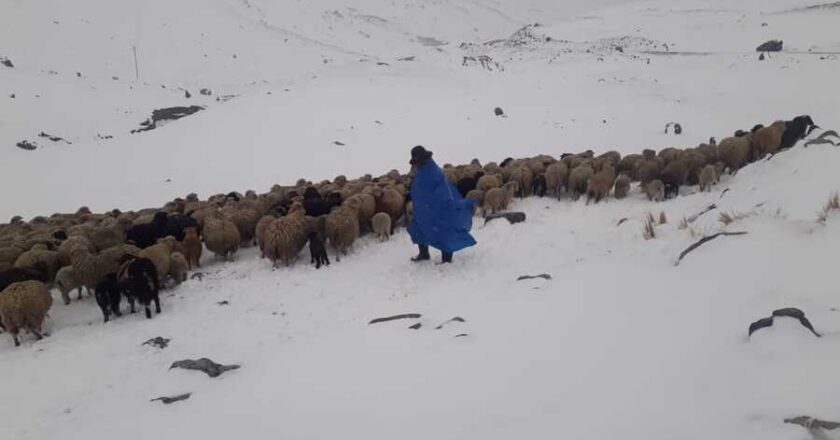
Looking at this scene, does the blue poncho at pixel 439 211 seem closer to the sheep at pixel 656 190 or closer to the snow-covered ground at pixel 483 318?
the snow-covered ground at pixel 483 318

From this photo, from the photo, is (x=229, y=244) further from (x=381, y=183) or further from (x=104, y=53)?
(x=104, y=53)

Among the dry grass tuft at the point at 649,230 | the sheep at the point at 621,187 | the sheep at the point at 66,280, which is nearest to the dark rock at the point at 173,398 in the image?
the sheep at the point at 66,280

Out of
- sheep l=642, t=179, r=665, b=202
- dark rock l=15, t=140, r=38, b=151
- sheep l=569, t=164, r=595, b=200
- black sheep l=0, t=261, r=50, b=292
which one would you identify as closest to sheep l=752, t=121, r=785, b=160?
sheep l=642, t=179, r=665, b=202

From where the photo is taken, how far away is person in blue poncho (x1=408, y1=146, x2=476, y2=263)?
8.05 m

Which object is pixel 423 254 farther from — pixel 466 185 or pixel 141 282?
pixel 141 282

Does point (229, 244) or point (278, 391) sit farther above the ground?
point (229, 244)

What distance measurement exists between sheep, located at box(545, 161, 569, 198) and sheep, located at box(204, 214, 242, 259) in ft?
20.3

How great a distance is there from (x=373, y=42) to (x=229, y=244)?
200 feet

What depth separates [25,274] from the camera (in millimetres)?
7355

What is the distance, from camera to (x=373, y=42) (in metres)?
66.3

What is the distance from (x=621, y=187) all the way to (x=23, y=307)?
31.9 feet

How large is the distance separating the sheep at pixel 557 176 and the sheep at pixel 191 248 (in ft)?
22.3

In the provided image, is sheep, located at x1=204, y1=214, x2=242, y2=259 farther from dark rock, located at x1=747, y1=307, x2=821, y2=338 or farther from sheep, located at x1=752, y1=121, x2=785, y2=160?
sheep, located at x1=752, y1=121, x2=785, y2=160

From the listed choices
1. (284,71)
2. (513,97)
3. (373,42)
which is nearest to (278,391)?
(513,97)
